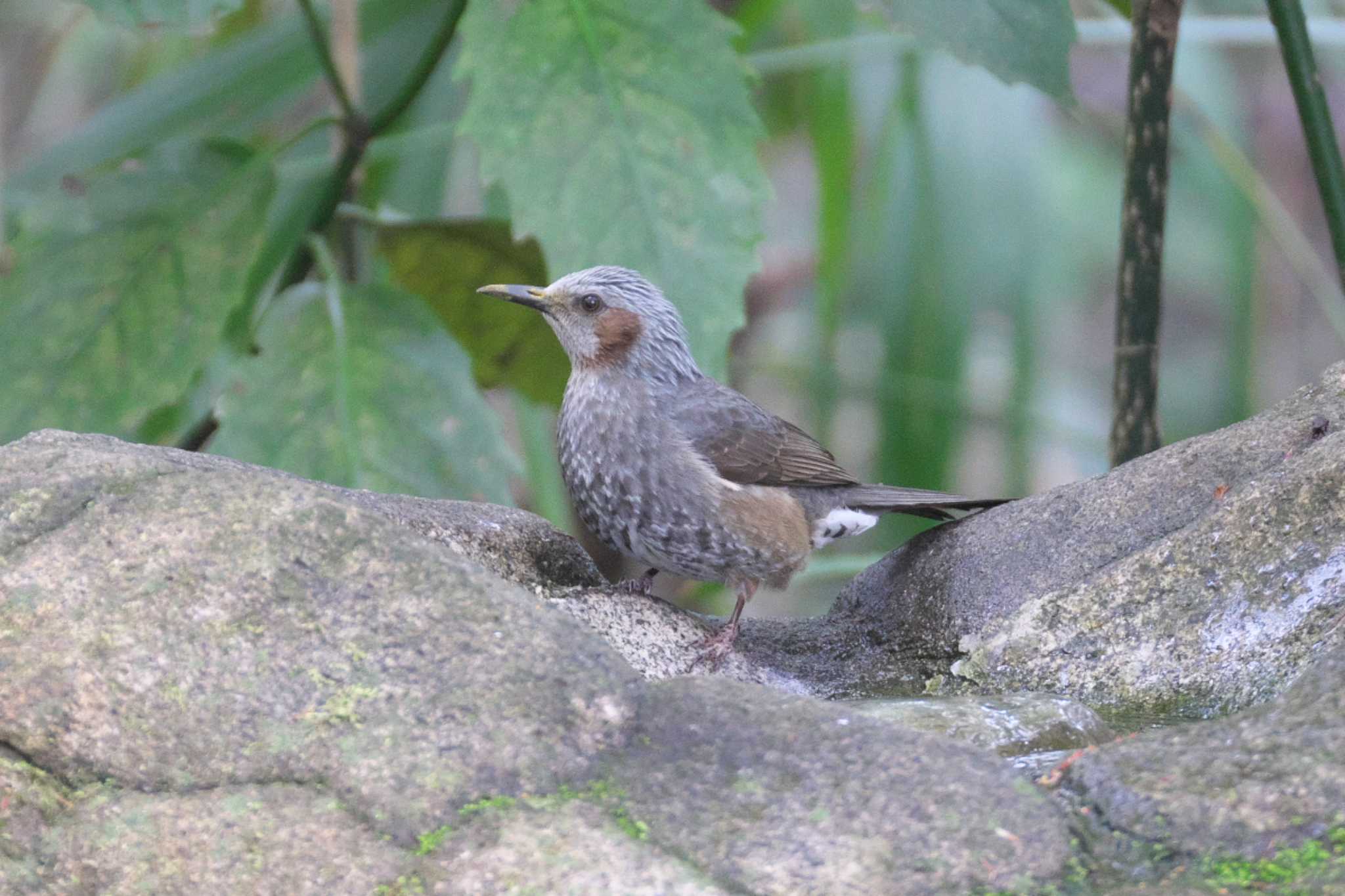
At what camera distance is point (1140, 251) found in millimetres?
3428

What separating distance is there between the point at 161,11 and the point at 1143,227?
7.31ft

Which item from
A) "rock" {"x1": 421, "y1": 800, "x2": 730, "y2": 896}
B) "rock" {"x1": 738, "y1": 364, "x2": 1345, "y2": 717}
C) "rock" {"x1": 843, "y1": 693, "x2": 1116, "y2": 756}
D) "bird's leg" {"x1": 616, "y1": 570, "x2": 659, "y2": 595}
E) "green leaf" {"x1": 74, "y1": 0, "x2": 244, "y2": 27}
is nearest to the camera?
"rock" {"x1": 421, "y1": 800, "x2": 730, "y2": 896}

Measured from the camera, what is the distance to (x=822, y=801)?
184 cm

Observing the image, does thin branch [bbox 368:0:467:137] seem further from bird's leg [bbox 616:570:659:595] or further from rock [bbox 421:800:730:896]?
rock [bbox 421:800:730:896]

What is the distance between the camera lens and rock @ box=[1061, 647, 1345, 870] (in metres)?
1.76

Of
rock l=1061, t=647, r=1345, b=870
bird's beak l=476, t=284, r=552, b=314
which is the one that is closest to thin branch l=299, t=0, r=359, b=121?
bird's beak l=476, t=284, r=552, b=314

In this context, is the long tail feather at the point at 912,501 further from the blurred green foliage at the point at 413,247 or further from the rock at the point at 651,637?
the blurred green foliage at the point at 413,247

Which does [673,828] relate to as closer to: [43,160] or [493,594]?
[493,594]

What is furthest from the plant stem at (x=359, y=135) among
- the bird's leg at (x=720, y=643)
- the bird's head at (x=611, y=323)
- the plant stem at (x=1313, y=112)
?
the plant stem at (x=1313, y=112)

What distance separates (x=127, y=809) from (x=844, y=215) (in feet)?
14.1

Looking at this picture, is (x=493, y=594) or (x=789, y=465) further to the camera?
(x=789, y=465)

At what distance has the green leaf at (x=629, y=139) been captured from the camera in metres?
3.16

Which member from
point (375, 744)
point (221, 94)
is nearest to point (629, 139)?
point (375, 744)

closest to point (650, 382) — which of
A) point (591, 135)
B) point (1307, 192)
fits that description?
point (591, 135)
